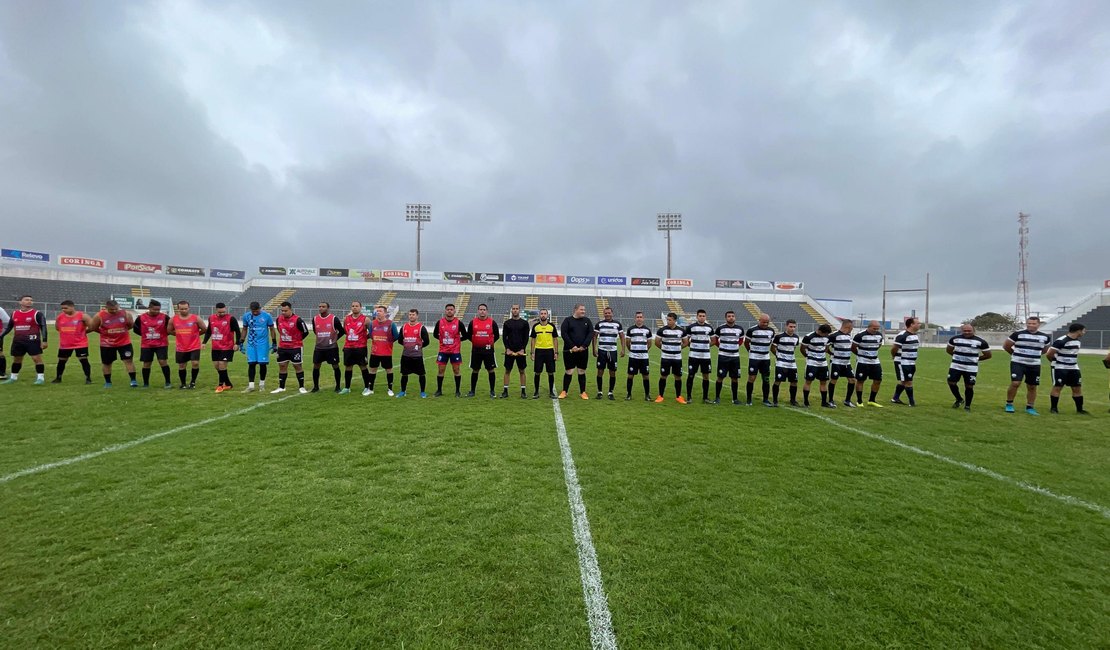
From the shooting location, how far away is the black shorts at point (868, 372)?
9.59 metres

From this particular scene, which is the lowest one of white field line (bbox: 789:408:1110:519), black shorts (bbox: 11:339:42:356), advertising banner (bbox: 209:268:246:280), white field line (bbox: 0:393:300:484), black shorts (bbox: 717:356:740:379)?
white field line (bbox: 789:408:1110:519)

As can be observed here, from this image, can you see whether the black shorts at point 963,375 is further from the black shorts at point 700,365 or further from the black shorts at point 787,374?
the black shorts at point 700,365

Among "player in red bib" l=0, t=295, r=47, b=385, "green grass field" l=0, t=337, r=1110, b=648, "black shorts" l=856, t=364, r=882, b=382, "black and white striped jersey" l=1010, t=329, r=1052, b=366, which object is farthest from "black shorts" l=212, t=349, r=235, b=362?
"black and white striped jersey" l=1010, t=329, r=1052, b=366

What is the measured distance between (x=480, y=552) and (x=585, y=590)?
796 millimetres

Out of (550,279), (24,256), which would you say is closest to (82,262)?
(24,256)

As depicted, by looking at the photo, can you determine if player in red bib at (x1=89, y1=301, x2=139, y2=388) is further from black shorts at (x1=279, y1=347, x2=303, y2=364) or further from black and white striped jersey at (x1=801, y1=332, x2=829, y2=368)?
black and white striped jersey at (x1=801, y1=332, x2=829, y2=368)

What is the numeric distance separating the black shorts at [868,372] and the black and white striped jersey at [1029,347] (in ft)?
8.50

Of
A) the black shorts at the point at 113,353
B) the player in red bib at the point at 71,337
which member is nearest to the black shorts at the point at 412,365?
the black shorts at the point at 113,353

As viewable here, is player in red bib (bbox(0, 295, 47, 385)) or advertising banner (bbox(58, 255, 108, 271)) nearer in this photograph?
player in red bib (bbox(0, 295, 47, 385))

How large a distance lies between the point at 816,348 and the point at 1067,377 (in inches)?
186

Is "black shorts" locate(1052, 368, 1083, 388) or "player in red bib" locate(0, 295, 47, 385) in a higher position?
"player in red bib" locate(0, 295, 47, 385)

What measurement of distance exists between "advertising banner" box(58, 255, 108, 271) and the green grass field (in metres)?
56.7

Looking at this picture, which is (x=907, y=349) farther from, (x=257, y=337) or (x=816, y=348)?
(x=257, y=337)

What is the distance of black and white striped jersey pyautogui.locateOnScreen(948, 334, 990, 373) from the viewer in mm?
9484
